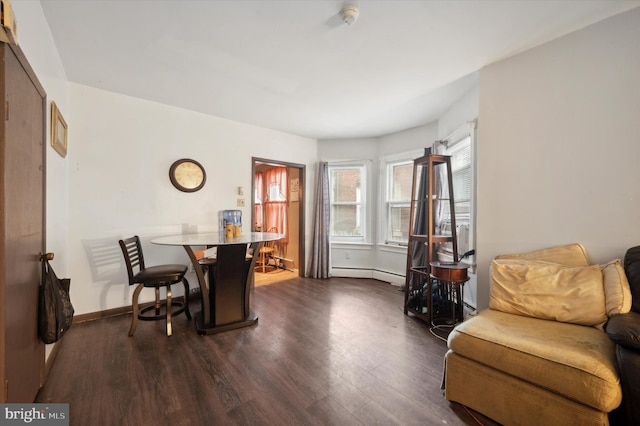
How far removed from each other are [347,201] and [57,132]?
3.71 meters

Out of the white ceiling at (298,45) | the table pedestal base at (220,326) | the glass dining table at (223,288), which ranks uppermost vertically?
the white ceiling at (298,45)

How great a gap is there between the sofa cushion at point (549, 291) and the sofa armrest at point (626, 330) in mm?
212

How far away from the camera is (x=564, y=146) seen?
6.37 feet

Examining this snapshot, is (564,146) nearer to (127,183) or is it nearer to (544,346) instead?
(544,346)

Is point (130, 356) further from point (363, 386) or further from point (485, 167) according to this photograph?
point (485, 167)

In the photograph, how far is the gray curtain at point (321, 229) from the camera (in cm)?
440

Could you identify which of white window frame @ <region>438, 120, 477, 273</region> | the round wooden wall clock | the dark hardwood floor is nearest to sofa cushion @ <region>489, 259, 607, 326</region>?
the dark hardwood floor

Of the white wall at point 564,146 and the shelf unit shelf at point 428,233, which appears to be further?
the shelf unit shelf at point 428,233

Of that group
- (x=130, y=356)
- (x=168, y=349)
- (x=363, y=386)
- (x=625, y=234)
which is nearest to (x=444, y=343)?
(x=363, y=386)

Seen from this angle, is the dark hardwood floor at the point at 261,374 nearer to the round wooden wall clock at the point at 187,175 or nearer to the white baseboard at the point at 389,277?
the white baseboard at the point at 389,277

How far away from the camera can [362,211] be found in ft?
15.0

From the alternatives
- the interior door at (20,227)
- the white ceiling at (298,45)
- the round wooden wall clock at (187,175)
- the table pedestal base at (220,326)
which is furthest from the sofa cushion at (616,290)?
the round wooden wall clock at (187,175)

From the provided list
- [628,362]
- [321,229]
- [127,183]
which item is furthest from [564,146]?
[127,183]

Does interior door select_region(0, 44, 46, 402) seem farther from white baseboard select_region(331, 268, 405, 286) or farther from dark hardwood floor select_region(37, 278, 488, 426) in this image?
white baseboard select_region(331, 268, 405, 286)
